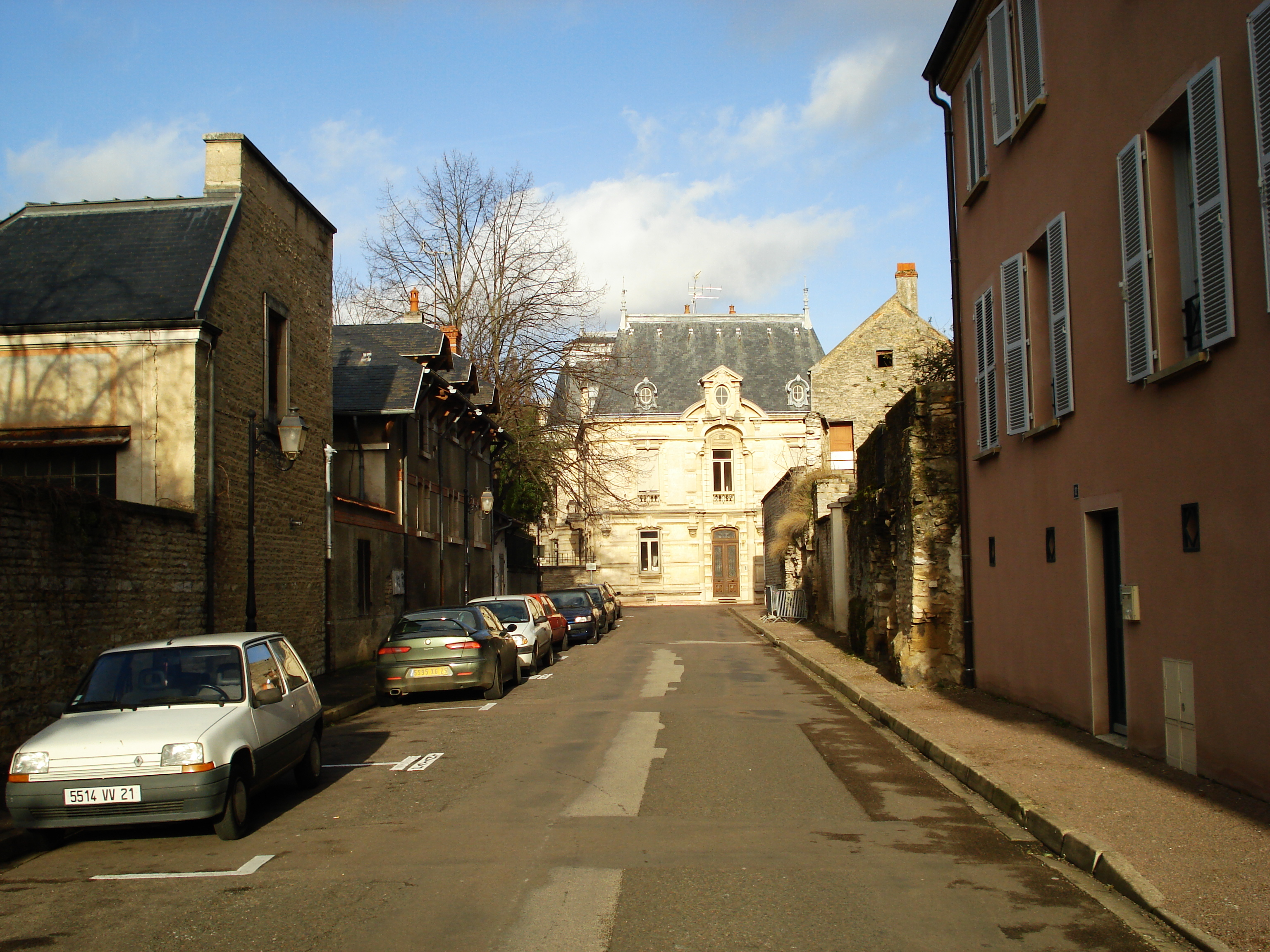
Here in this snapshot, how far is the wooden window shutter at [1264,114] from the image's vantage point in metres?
7.03

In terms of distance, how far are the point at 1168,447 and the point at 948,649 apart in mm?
7365

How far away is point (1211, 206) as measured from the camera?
7828 millimetres

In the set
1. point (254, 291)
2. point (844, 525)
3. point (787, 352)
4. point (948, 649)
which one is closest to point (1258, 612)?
point (948, 649)

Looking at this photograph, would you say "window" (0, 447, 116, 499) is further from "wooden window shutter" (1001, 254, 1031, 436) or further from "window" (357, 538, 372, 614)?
"wooden window shutter" (1001, 254, 1031, 436)

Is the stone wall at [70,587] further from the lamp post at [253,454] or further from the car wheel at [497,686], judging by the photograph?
the car wheel at [497,686]

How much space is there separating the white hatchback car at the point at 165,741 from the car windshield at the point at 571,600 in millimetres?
22088

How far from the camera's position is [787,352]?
66.1m

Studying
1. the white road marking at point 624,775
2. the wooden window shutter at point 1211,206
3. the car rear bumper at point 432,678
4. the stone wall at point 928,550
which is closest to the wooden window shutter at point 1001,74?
the stone wall at point 928,550

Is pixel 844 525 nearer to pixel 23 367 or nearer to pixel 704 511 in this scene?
pixel 23 367

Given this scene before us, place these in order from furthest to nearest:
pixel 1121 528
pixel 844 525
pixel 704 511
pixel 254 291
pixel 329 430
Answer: pixel 704 511, pixel 844 525, pixel 329 430, pixel 254 291, pixel 1121 528

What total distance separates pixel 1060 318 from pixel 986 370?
2.81 metres

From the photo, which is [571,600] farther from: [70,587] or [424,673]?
[70,587]

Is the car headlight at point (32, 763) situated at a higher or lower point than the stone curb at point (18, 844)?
higher

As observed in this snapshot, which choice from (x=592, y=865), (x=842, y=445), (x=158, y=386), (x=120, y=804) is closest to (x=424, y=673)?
(x=158, y=386)
